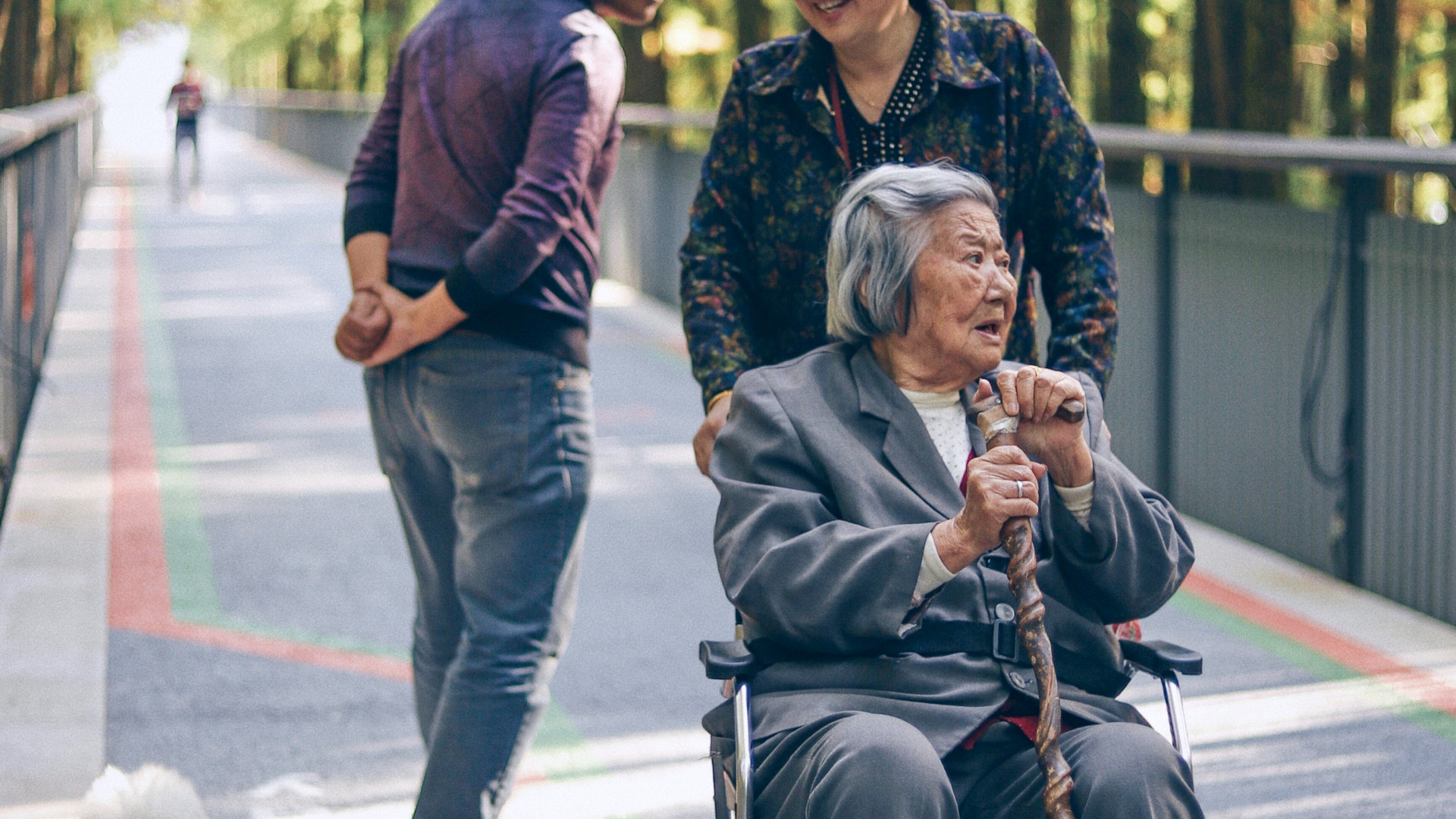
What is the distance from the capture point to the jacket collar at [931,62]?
3221mm

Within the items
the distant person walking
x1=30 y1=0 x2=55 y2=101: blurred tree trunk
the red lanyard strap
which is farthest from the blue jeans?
x1=30 y1=0 x2=55 y2=101: blurred tree trunk

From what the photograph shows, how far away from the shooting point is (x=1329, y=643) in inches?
219

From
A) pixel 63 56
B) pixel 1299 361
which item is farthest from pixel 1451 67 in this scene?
pixel 63 56

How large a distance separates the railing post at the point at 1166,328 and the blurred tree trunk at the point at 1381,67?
4565mm

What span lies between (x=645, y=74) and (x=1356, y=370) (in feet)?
47.7

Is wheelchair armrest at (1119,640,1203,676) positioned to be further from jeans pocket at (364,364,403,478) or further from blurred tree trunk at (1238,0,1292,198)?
blurred tree trunk at (1238,0,1292,198)

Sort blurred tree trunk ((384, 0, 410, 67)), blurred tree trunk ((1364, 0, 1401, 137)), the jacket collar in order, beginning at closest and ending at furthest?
1. the jacket collar
2. blurred tree trunk ((1364, 0, 1401, 137))
3. blurred tree trunk ((384, 0, 410, 67))

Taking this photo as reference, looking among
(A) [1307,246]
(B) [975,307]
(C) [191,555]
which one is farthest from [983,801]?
(C) [191,555]

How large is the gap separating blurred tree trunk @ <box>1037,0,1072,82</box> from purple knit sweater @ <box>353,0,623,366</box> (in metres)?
9.35

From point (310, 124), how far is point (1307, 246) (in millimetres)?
37004

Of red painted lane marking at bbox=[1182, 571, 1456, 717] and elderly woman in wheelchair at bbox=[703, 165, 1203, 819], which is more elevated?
elderly woman in wheelchair at bbox=[703, 165, 1203, 819]

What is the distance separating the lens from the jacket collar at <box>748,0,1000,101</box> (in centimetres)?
322

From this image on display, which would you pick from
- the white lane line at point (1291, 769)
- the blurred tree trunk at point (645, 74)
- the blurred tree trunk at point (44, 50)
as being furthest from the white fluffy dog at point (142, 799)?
the blurred tree trunk at point (44, 50)

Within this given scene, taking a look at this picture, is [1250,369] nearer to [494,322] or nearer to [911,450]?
[494,322]
